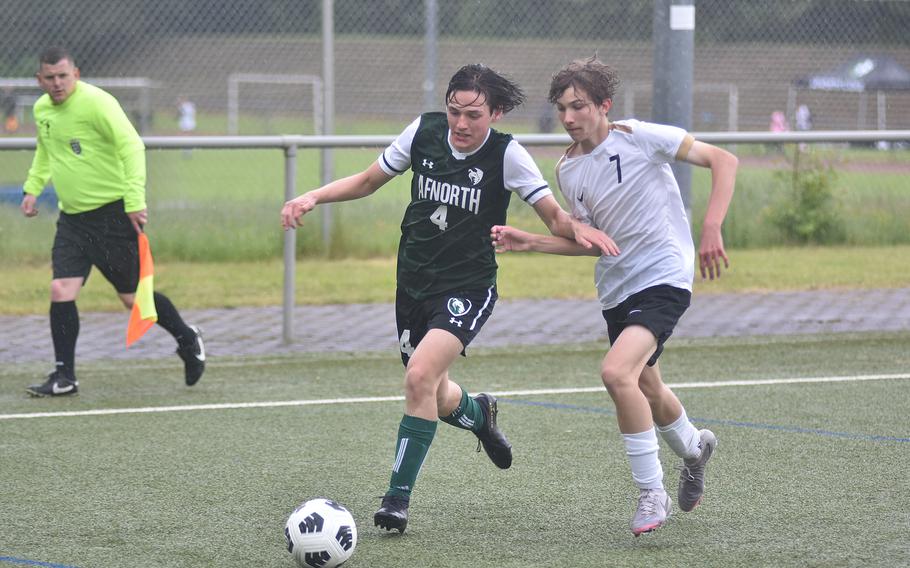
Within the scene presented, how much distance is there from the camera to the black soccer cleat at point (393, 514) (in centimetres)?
509

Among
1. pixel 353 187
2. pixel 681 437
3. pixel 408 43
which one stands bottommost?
pixel 681 437

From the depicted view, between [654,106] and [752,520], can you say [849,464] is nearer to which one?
[752,520]

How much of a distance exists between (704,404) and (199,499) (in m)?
3.21

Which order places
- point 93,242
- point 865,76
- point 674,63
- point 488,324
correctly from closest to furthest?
point 93,242 → point 488,324 → point 674,63 → point 865,76

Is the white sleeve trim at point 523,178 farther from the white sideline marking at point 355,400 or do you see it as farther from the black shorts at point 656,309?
the white sideline marking at point 355,400

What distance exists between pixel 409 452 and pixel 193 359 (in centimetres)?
331

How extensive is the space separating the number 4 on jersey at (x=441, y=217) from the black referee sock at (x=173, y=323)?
3150mm

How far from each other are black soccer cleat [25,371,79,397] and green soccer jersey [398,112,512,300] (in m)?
3.21

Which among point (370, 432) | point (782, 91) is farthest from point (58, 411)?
point (782, 91)

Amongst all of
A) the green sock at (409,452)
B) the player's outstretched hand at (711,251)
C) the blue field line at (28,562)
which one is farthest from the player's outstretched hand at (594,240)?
the blue field line at (28,562)

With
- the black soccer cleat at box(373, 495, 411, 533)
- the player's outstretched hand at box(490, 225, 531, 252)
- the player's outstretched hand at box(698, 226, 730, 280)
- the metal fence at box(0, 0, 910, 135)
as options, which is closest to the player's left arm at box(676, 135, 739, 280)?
the player's outstretched hand at box(698, 226, 730, 280)

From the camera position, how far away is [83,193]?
26.2 feet

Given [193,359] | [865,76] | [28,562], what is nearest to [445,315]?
[28,562]

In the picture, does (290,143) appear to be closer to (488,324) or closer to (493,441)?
(488,324)
